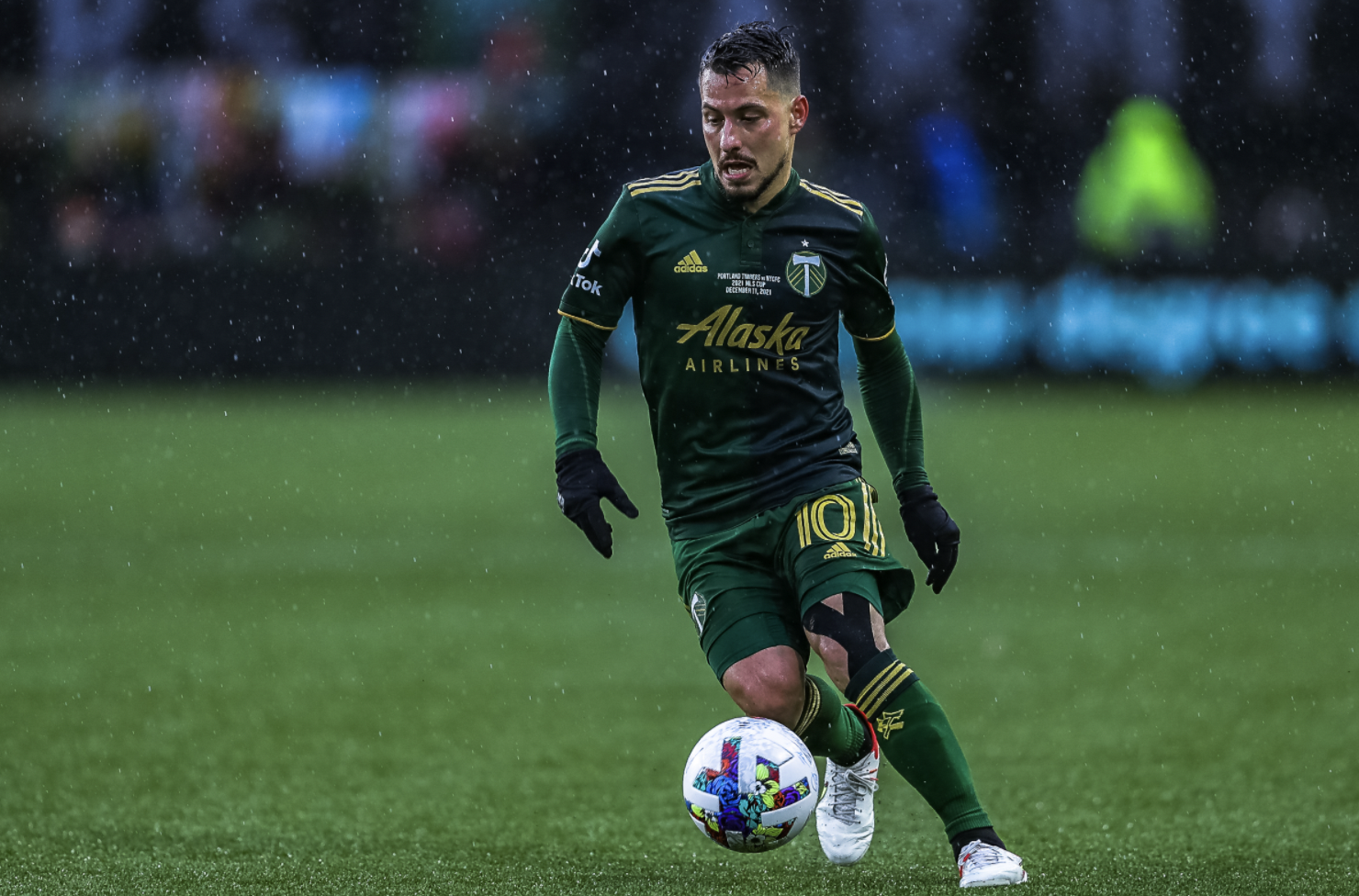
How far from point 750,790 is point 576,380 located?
1.04 m

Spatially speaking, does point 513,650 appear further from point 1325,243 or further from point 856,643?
point 1325,243

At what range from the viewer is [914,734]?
3.96 m

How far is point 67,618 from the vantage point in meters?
8.24

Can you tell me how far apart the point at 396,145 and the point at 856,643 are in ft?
48.7

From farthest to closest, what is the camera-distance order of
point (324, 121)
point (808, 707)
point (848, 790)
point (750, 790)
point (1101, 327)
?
point (324, 121) → point (1101, 327) → point (848, 790) → point (808, 707) → point (750, 790)

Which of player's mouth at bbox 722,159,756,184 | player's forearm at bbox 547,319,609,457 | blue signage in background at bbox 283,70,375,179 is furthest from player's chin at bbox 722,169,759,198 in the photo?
blue signage in background at bbox 283,70,375,179

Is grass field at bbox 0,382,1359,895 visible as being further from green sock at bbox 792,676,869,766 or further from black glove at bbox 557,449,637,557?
black glove at bbox 557,449,637,557

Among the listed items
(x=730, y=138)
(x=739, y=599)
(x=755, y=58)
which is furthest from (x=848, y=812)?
(x=755, y=58)

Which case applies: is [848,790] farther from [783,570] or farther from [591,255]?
[591,255]

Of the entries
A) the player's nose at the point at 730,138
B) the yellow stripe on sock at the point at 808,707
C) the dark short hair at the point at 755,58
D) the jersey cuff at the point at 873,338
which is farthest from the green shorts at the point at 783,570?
the dark short hair at the point at 755,58

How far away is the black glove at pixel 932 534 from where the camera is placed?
4320 mm

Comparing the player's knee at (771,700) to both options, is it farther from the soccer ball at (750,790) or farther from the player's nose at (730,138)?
the player's nose at (730,138)

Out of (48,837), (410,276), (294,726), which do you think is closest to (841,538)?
(48,837)

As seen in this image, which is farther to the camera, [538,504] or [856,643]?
[538,504]
